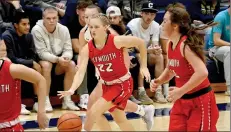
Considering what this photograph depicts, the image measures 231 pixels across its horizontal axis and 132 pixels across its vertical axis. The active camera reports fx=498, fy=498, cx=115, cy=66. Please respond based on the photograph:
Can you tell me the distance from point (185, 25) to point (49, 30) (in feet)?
11.9

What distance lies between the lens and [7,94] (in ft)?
13.8

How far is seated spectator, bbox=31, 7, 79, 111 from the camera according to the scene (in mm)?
7453

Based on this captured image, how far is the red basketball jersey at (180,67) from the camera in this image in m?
4.38

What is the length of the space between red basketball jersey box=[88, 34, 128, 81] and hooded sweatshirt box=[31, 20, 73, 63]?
219 centimetres

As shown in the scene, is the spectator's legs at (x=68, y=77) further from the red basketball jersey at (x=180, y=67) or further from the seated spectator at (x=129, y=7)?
the red basketball jersey at (x=180, y=67)

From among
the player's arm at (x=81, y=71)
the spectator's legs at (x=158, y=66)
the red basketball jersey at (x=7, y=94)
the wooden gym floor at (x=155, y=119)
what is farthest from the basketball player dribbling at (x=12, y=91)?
the spectator's legs at (x=158, y=66)

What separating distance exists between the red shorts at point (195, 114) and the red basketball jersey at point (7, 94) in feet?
4.52

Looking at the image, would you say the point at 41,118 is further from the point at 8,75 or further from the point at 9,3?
the point at 9,3

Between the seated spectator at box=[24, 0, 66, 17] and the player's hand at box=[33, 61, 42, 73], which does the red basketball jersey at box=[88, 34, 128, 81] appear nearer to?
the player's hand at box=[33, 61, 42, 73]

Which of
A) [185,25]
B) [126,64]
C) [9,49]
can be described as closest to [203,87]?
[185,25]

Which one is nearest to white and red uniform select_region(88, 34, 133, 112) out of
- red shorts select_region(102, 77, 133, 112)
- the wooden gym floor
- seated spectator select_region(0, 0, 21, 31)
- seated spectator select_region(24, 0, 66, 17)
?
red shorts select_region(102, 77, 133, 112)

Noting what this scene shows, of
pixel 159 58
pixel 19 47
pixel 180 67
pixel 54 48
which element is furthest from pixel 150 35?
pixel 180 67

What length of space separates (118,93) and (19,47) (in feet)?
8.23

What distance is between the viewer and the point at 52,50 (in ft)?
25.2
